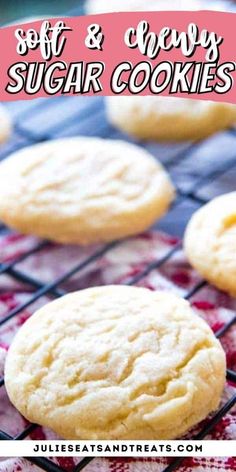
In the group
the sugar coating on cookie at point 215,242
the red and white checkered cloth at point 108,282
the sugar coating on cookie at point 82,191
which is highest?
the sugar coating on cookie at point 82,191

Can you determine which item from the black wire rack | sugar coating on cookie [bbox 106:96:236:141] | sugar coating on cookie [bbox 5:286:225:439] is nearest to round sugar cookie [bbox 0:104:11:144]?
the black wire rack

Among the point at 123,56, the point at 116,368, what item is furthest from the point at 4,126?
the point at 116,368

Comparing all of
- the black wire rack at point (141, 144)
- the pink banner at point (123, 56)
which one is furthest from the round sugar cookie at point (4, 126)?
the pink banner at point (123, 56)

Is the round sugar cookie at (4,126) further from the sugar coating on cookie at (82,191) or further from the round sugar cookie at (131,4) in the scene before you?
the round sugar cookie at (131,4)

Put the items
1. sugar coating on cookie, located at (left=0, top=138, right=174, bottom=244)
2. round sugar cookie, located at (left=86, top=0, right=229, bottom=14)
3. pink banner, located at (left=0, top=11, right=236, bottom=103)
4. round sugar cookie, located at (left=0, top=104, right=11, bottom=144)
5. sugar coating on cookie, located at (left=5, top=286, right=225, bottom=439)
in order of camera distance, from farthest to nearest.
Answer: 1. round sugar cookie, located at (left=86, top=0, right=229, bottom=14)
2. round sugar cookie, located at (left=0, top=104, right=11, bottom=144)
3. sugar coating on cookie, located at (left=0, top=138, right=174, bottom=244)
4. pink banner, located at (left=0, top=11, right=236, bottom=103)
5. sugar coating on cookie, located at (left=5, top=286, right=225, bottom=439)

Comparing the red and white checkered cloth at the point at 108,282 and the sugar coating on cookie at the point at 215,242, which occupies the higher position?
the sugar coating on cookie at the point at 215,242

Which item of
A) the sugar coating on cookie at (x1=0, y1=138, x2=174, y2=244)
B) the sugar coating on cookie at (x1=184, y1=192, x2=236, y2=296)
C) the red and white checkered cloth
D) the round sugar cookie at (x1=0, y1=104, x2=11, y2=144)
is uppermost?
the round sugar cookie at (x1=0, y1=104, x2=11, y2=144)

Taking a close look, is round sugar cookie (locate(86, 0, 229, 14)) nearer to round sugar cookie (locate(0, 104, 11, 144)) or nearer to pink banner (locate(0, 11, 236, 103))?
round sugar cookie (locate(0, 104, 11, 144))
